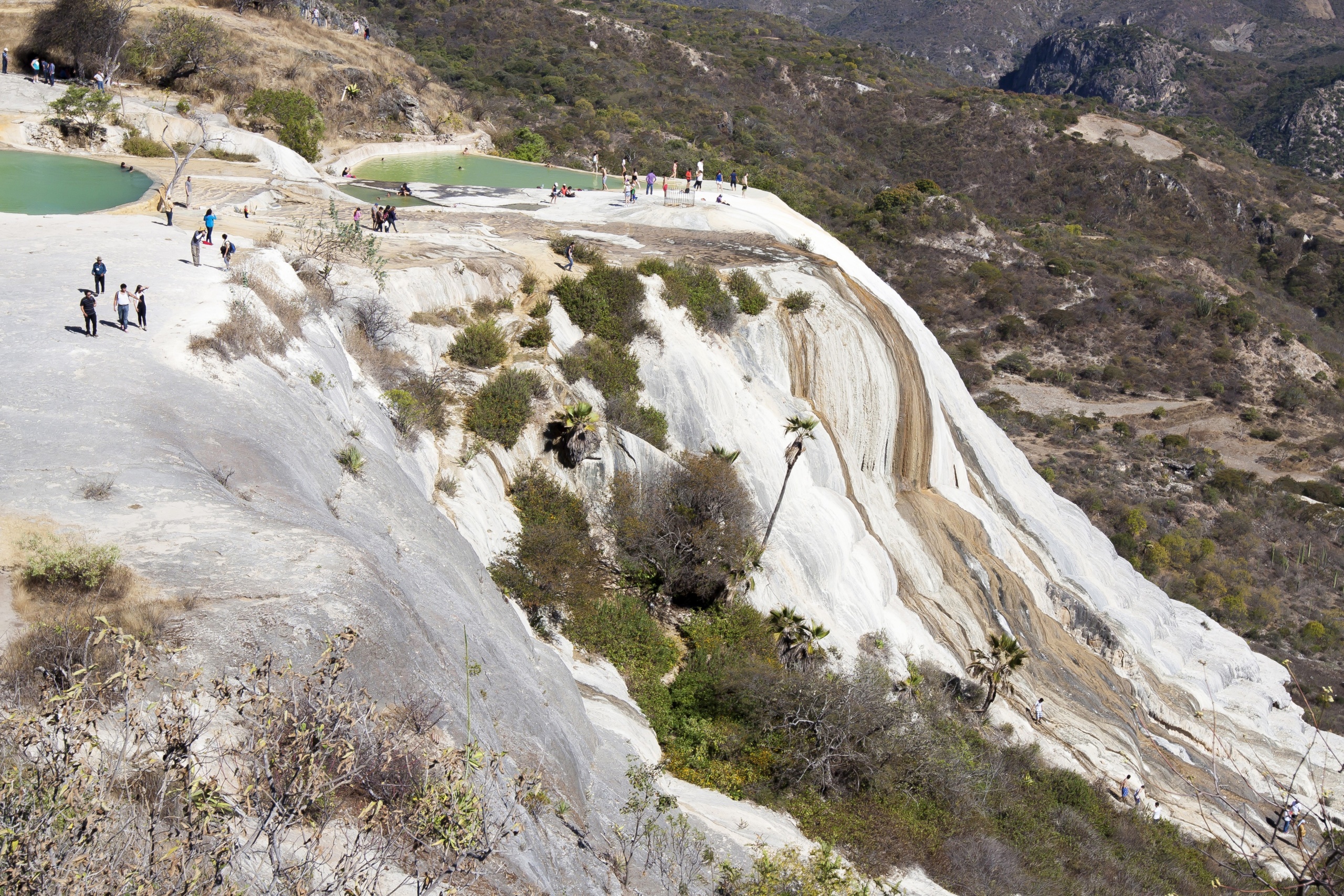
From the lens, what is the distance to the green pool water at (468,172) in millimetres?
38375

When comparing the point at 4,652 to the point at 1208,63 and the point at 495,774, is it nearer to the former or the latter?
the point at 495,774

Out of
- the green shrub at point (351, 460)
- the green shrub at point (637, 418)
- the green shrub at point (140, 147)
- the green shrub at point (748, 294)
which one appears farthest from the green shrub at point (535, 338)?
the green shrub at point (140, 147)

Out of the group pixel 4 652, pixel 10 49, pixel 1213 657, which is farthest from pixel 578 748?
pixel 10 49

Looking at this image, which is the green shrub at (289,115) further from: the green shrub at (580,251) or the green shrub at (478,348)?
the green shrub at (478,348)

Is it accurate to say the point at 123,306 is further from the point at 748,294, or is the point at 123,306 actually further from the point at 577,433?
the point at 748,294

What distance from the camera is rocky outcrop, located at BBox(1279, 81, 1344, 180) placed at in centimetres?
12799

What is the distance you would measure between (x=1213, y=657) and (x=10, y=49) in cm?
5577

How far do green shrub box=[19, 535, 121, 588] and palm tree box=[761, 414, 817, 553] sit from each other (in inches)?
649

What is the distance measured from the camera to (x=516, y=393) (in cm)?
2152

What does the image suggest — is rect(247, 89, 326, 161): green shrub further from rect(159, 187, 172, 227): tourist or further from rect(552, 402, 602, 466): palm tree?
rect(552, 402, 602, 466): palm tree

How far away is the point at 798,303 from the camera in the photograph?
29203 mm

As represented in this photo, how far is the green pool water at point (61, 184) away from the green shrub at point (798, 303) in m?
20.0

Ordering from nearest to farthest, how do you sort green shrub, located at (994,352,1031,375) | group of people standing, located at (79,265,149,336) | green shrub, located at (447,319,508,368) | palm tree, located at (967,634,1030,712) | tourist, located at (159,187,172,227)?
group of people standing, located at (79,265,149,336), tourist, located at (159,187,172,227), green shrub, located at (447,319,508,368), palm tree, located at (967,634,1030,712), green shrub, located at (994,352,1031,375)

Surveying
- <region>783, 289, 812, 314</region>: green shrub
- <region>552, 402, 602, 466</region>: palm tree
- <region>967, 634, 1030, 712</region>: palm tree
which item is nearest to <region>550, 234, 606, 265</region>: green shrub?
<region>783, 289, 812, 314</region>: green shrub
